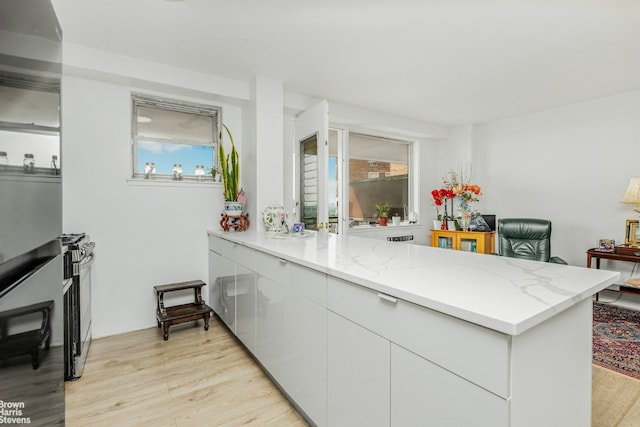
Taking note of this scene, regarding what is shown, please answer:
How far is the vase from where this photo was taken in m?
3.03

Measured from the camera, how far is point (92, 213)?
2676mm

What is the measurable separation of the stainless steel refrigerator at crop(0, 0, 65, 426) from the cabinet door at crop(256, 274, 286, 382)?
3.95 ft

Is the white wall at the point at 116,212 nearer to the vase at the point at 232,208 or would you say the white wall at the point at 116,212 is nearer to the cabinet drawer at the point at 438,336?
the vase at the point at 232,208

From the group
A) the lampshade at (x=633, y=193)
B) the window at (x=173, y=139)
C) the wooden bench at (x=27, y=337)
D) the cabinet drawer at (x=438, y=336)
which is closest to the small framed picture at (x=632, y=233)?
the lampshade at (x=633, y=193)

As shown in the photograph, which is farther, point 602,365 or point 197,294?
point 197,294

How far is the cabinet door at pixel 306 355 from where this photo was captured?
55.1 inches

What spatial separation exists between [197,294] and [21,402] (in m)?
2.72

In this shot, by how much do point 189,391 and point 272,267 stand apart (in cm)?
93

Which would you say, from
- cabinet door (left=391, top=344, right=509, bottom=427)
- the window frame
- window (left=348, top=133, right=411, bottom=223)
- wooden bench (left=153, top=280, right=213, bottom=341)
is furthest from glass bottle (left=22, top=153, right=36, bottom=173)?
window (left=348, top=133, right=411, bottom=223)

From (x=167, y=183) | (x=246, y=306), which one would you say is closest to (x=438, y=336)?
(x=246, y=306)

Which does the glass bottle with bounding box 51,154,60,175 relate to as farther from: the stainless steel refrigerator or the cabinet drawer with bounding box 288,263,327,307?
the cabinet drawer with bounding box 288,263,327,307

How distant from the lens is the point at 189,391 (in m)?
1.89

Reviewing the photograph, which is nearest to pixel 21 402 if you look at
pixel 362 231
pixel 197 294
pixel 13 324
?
pixel 13 324

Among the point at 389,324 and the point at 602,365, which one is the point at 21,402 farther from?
the point at 602,365
